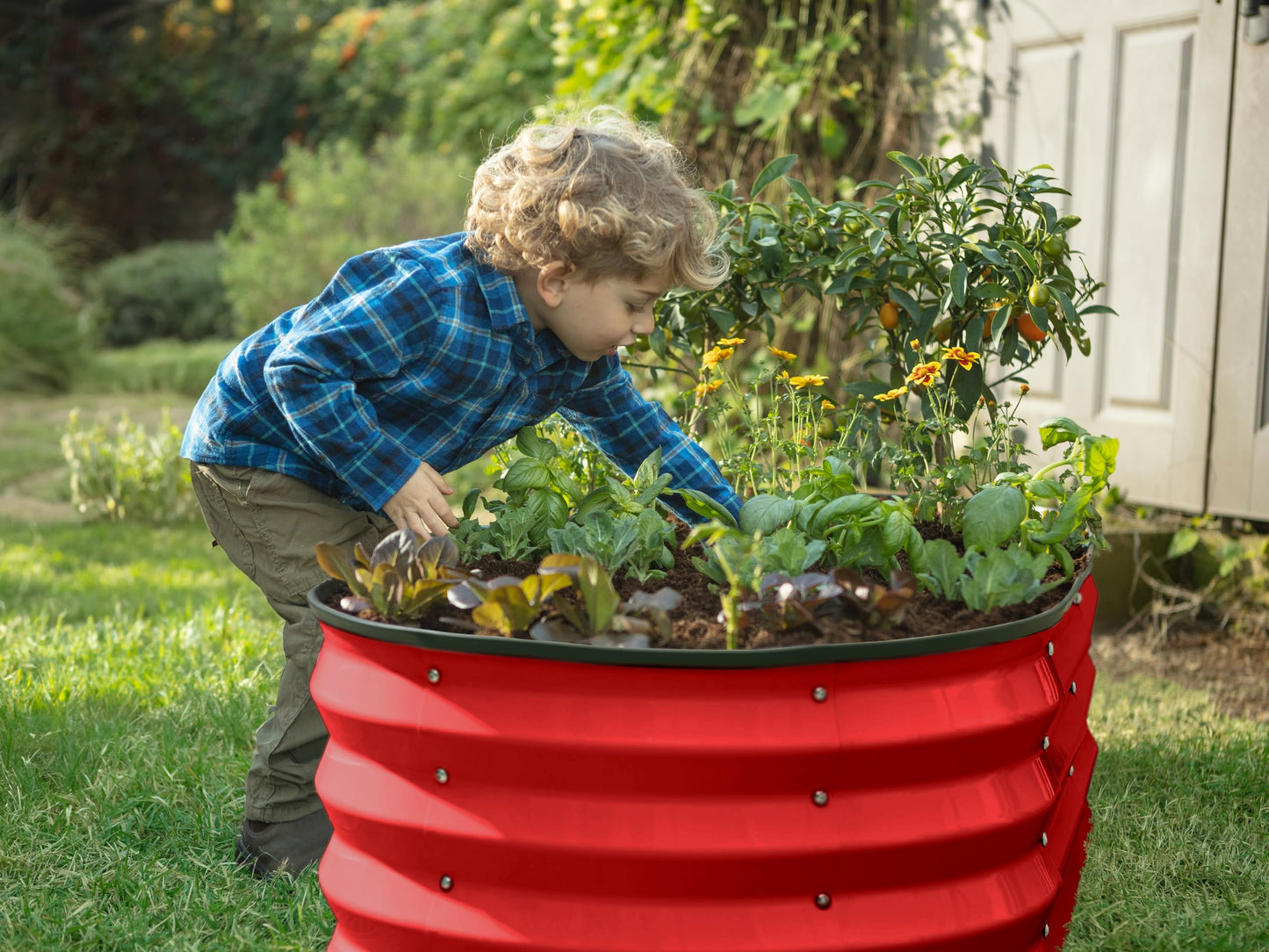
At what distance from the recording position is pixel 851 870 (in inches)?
48.5

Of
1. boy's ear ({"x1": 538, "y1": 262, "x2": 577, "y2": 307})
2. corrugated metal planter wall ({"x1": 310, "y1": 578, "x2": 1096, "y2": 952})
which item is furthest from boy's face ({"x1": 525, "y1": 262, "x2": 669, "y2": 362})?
corrugated metal planter wall ({"x1": 310, "y1": 578, "x2": 1096, "y2": 952})

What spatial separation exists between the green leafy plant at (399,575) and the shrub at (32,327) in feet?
24.1

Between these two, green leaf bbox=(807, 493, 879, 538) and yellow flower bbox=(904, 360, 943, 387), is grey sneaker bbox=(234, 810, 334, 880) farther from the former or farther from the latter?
yellow flower bbox=(904, 360, 943, 387)

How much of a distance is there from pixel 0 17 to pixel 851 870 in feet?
46.0

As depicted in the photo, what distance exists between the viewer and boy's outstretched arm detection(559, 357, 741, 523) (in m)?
1.95

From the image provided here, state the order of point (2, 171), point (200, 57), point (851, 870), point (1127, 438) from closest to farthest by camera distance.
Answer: point (851, 870) → point (1127, 438) → point (2, 171) → point (200, 57)

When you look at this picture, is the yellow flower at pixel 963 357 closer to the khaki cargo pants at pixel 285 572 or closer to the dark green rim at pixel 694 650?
the dark green rim at pixel 694 650

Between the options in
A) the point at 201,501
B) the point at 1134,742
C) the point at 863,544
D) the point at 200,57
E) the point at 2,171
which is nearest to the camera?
the point at 863,544

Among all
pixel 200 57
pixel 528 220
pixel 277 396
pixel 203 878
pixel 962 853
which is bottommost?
pixel 203 878

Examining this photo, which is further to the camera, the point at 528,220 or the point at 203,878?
the point at 203,878

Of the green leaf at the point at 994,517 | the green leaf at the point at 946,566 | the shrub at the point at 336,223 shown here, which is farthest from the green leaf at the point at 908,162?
the shrub at the point at 336,223

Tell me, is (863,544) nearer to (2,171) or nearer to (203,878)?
(203,878)

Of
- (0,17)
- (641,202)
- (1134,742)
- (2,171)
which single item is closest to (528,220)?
(641,202)

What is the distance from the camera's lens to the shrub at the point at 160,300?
35.8ft
